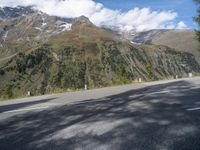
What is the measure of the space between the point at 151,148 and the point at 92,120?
253 centimetres

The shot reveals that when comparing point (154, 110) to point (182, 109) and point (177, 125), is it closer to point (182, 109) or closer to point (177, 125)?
point (182, 109)

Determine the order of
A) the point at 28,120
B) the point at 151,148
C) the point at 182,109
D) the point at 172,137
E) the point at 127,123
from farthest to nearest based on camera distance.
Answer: the point at 28,120
the point at 182,109
the point at 127,123
the point at 172,137
the point at 151,148

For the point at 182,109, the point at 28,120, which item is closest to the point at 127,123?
the point at 182,109

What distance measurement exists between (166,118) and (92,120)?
66.0 inches

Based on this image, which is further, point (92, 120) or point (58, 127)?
point (92, 120)

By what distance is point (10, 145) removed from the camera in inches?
200

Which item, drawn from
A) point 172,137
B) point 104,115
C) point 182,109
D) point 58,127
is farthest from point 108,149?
point 182,109

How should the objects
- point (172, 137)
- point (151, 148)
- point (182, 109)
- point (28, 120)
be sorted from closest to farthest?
1. point (151, 148)
2. point (172, 137)
3. point (182, 109)
4. point (28, 120)

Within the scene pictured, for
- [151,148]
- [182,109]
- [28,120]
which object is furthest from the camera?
[28,120]

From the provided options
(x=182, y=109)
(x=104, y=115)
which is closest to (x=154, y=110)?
(x=182, y=109)

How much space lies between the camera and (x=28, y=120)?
7500 mm

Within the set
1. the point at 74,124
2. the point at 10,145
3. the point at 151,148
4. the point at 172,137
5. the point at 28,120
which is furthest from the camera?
the point at 28,120

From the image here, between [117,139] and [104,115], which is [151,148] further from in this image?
A: [104,115]

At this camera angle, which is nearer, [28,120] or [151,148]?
[151,148]
